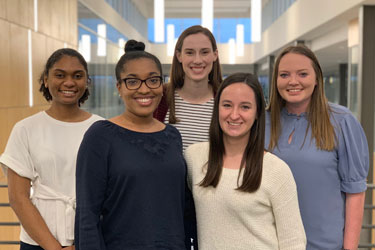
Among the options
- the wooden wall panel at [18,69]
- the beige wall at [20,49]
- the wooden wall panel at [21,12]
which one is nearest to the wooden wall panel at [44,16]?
the beige wall at [20,49]

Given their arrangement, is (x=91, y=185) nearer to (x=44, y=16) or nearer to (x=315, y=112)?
(x=315, y=112)

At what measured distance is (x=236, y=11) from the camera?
28.3 metres

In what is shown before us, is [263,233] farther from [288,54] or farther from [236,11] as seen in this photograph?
[236,11]

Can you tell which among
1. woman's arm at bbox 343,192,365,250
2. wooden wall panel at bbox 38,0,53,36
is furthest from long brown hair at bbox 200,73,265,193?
wooden wall panel at bbox 38,0,53,36

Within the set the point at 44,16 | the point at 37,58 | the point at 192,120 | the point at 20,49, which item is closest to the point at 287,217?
the point at 192,120

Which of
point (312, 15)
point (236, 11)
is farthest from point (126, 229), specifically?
point (236, 11)

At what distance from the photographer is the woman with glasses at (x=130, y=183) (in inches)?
73.5

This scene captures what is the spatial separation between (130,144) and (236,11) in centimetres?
2765

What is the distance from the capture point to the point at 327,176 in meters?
2.35

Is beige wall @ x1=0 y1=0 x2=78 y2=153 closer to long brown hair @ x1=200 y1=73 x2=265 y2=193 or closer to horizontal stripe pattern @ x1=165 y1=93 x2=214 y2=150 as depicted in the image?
horizontal stripe pattern @ x1=165 y1=93 x2=214 y2=150

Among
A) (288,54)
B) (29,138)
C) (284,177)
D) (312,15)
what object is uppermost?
(312,15)

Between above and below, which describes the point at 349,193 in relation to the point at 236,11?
below

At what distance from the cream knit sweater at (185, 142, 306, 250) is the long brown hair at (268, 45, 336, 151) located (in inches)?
16.2

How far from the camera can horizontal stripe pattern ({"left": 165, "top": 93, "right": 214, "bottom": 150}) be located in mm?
2750
